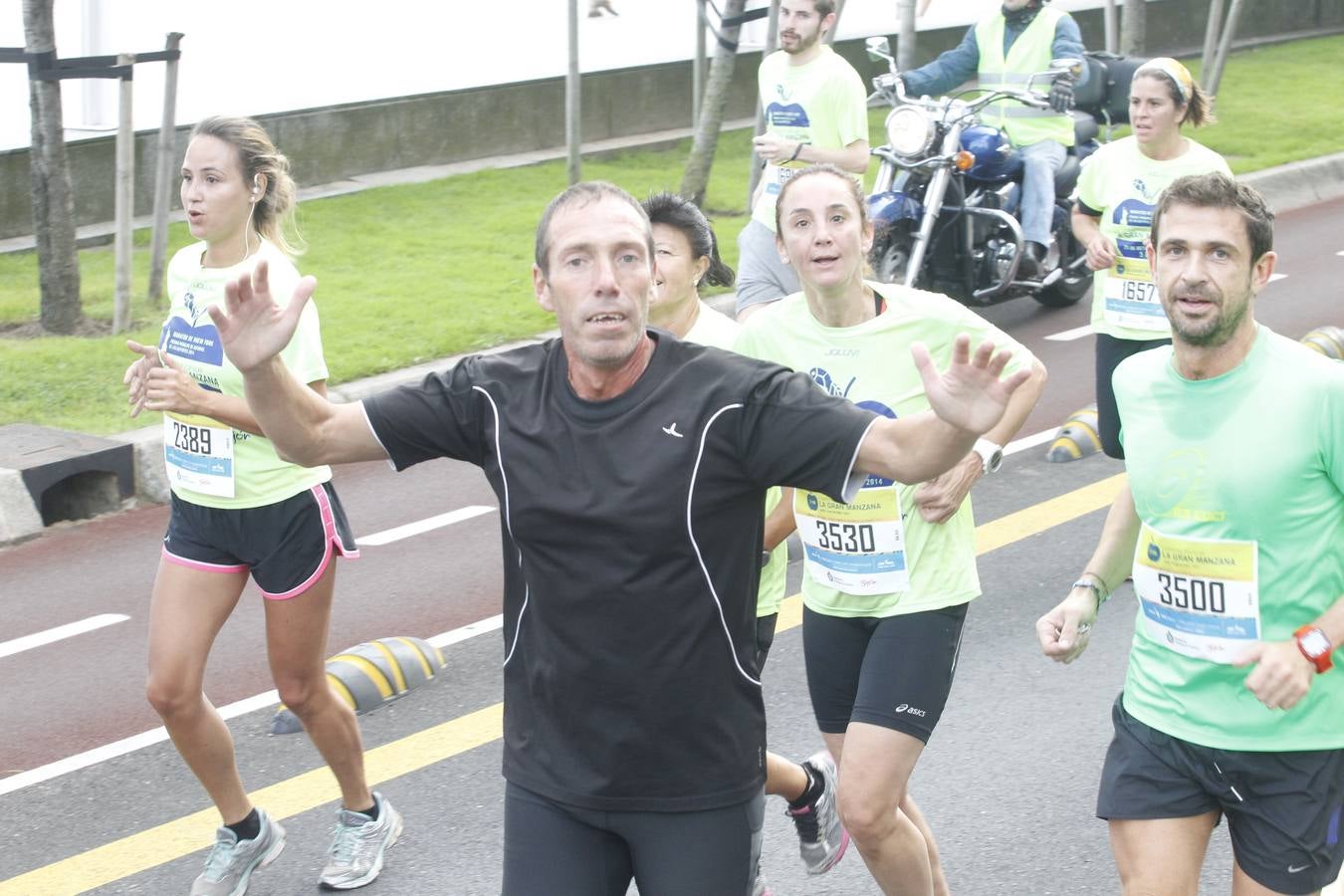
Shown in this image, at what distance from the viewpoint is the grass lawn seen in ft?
32.7

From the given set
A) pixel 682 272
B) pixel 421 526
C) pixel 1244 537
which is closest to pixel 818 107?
pixel 421 526

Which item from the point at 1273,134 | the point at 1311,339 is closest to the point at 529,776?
the point at 1311,339

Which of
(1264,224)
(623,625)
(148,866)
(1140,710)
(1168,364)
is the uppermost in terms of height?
(1264,224)

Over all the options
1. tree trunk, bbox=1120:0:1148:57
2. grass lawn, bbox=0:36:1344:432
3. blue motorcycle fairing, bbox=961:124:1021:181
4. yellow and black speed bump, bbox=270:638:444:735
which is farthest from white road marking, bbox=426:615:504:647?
tree trunk, bbox=1120:0:1148:57

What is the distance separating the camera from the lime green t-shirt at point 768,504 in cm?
468

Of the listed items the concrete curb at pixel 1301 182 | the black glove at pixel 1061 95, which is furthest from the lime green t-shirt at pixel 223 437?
the concrete curb at pixel 1301 182

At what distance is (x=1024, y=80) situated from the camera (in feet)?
37.6

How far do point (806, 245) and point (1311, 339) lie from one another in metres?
6.61

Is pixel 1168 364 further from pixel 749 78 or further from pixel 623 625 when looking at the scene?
pixel 749 78

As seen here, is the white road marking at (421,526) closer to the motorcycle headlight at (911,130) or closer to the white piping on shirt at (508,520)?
the motorcycle headlight at (911,130)

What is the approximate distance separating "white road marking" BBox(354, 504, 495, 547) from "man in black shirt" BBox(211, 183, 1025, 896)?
15.7ft

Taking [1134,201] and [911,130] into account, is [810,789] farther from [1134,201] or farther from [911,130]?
[911,130]

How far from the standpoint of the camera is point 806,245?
14.5 feet

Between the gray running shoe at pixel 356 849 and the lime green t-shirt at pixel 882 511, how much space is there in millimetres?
1421
